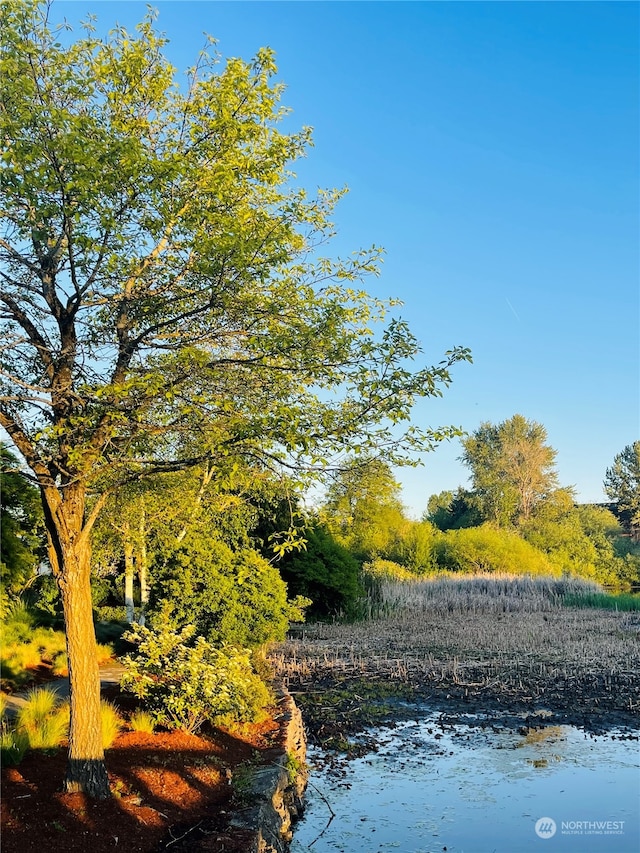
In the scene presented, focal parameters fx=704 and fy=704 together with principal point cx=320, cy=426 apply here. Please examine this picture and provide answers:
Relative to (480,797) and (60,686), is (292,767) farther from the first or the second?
(60,686)

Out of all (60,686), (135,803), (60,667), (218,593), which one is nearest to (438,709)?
(218,593)

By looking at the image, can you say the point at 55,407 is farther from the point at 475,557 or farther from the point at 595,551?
the point at 595,551

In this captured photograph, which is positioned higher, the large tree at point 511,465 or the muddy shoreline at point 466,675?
the large tree at point 511,465

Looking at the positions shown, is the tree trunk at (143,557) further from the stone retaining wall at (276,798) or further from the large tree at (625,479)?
the large tree at (625,479)

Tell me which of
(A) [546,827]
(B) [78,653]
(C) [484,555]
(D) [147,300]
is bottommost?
(A) [546,827]

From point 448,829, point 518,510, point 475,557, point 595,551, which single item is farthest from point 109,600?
point 518,510

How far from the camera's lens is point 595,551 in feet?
153

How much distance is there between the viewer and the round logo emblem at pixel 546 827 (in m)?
6.68

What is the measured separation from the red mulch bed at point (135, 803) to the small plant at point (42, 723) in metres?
0.14

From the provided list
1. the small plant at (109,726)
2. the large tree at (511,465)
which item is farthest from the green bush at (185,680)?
the large tree at (511,465)

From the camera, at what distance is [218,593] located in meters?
11.0

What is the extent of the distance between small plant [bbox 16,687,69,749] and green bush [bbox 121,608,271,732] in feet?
2.33

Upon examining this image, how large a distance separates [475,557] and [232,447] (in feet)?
109

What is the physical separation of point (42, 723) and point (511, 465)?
182 ft
